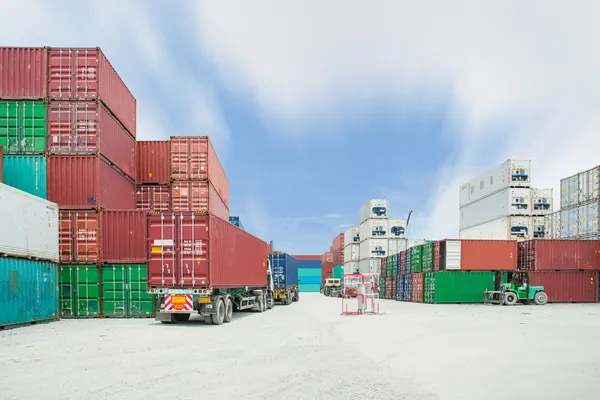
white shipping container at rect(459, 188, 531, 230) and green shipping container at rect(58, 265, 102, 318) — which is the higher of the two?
white shipping container at rect(459, 188, 531, 230)

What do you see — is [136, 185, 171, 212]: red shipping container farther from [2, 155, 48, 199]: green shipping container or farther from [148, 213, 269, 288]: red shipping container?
[148, 213, 269, 288]: red shipping container

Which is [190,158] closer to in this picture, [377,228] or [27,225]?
[27,225]

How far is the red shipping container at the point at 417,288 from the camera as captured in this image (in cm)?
3534

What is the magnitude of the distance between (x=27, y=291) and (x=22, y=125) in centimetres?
723

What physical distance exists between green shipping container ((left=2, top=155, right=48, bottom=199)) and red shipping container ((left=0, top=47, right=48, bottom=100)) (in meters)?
2.50

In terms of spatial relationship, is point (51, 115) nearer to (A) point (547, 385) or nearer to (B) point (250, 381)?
(B) point (250, 381)

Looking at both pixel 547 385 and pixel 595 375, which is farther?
pixel 595 375

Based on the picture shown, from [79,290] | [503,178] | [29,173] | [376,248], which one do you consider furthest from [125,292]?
[376,248]

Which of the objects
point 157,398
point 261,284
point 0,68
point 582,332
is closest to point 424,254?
point 261,284

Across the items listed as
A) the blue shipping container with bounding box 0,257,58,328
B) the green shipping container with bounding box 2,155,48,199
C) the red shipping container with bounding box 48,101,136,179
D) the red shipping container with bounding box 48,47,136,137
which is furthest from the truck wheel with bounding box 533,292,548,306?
the green shipping container with bounding box 2,155,48,199

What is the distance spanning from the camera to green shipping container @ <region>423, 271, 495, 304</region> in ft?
105

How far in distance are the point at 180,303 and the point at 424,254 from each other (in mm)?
23402

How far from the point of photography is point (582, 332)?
13.8 meters

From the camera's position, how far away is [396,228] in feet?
176
